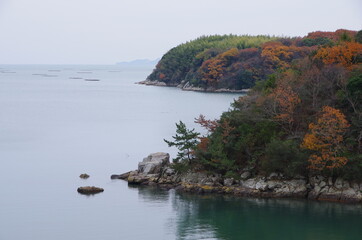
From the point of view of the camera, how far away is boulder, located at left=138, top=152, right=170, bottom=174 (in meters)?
29.1

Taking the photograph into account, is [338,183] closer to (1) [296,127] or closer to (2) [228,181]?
(1) [296,127]

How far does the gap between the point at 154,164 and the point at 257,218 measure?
7.38 meters

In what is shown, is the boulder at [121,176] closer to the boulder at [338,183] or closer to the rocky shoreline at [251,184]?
the rocky shoreline at [251,184]

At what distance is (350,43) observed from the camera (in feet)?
105

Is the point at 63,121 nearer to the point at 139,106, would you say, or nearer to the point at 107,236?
the point at 139,106

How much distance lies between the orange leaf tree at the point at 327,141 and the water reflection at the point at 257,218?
1961 mm

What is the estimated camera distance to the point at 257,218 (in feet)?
78.8

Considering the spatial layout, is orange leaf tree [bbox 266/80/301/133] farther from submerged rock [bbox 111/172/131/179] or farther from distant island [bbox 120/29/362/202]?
submerged rock [bbox 111/172/131/179]

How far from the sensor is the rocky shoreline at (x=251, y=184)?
987 inches

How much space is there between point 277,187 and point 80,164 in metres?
13.5

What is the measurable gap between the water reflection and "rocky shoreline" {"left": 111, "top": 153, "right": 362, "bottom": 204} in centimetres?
44

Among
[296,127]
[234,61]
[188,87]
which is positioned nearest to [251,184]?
[296,127]

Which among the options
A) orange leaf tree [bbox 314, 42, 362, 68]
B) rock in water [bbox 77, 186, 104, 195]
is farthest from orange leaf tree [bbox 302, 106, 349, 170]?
rock in water [bbox 77, 186, 104, 195]

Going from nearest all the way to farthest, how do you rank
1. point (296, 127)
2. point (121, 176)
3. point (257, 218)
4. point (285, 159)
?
point (257, 218)
point (285, 159)
point (296, 127)
point (121, 176)
